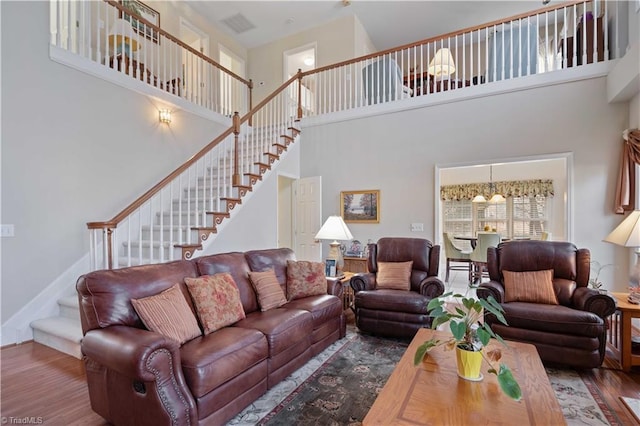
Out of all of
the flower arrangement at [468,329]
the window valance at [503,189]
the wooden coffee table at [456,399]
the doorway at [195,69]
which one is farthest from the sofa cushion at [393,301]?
the window valance at [503,189]

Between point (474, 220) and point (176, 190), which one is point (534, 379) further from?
point (474, 220)

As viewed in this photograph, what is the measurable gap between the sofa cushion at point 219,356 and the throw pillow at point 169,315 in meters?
0.09

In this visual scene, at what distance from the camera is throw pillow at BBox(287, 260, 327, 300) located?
3250 mm

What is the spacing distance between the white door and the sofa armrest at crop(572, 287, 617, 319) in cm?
396

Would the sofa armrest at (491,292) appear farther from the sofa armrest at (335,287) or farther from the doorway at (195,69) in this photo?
the doorway at (195,69)

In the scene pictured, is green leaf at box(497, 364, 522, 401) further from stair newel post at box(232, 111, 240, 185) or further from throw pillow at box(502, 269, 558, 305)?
stair newel post at box(232, 111, 240, 185)

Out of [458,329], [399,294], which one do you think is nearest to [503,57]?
[399,294]

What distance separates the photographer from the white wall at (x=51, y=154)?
333 cm

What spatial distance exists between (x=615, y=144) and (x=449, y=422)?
4616 millimetres

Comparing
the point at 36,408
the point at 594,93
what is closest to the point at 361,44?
the point at 594,93

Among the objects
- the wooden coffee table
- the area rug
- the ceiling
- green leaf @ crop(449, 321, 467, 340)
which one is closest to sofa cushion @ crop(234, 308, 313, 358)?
the area rug

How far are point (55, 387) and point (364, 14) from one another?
7614 mm

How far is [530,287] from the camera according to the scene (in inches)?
124

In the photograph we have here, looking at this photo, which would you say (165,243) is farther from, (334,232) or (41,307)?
(334,232)
